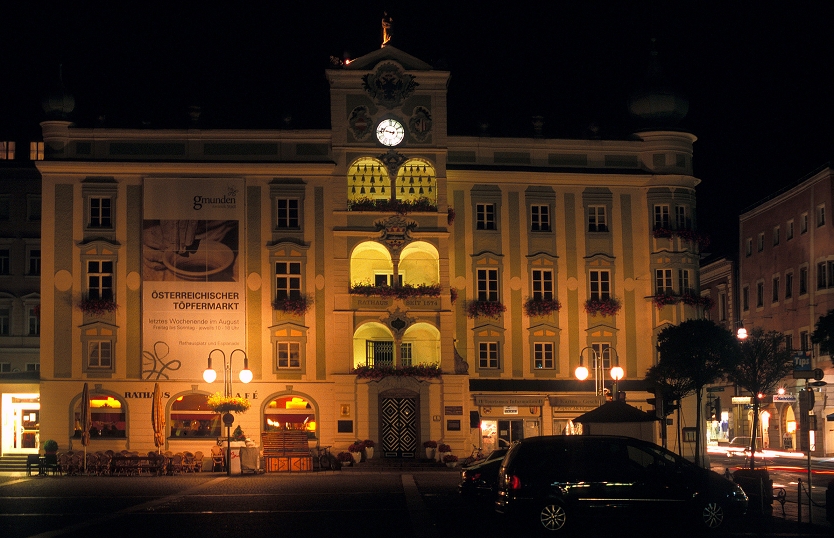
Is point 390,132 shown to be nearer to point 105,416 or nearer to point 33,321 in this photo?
point 105,416

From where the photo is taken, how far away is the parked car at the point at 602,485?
2555 cm

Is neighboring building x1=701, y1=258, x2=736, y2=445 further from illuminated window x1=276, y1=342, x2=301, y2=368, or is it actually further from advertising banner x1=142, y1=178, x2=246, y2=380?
advertising banner x1=142, y1=178, x2=246, y2=380

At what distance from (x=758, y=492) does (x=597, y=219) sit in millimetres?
34776

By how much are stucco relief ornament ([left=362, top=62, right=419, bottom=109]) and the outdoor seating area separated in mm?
19230

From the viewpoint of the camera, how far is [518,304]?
62.4m

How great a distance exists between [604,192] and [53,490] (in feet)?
108

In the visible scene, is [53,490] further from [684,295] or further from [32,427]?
[684,295]

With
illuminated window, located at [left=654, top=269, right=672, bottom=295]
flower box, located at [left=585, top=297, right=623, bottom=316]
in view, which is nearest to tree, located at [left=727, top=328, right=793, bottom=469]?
illuminated window, located at [left=654, top=269, right=672, bottom=295]

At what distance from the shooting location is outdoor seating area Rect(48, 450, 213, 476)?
51781mm

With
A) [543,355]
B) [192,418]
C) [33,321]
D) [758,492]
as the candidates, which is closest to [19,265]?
[33,321]

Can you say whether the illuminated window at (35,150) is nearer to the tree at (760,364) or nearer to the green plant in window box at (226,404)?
the green plant in window box at (226,404)

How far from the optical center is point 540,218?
2483 inches

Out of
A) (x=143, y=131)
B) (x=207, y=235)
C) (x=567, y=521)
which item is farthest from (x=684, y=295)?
(x=567, y=521)

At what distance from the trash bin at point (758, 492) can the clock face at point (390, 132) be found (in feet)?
110
